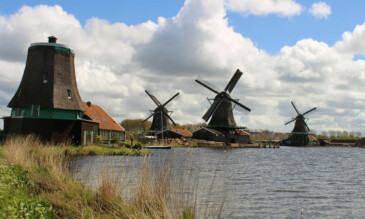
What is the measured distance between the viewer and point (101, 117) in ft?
120

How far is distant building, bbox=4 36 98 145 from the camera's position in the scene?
26.1 metres

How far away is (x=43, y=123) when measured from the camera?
25.9 metres

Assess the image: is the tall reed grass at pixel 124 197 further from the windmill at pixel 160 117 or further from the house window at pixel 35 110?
the windmill at pixel 160 117

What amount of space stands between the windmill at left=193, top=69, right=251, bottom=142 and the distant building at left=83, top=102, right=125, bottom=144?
693 inches

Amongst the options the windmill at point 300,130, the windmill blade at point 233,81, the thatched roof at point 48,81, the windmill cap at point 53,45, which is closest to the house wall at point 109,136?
the thatched roof at point 48,81

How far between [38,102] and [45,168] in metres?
18.8

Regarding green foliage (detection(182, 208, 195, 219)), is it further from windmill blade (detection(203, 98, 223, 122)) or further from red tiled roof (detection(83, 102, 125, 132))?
windmill blade (detection(203, 98, 223, 122))

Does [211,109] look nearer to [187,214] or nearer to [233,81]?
[233,81]

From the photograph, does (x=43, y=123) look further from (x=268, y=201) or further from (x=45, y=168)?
(x=268, y=201)

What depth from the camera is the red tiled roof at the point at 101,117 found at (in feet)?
112

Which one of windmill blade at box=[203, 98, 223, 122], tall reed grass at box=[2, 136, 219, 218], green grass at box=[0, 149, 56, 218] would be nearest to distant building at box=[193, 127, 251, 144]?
windmill blade at box=[203, 98, 223, 122]

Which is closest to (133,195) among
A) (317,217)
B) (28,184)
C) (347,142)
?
(28,184)

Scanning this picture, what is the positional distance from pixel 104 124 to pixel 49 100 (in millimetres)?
9372

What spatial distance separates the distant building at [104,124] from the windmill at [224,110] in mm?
17597
